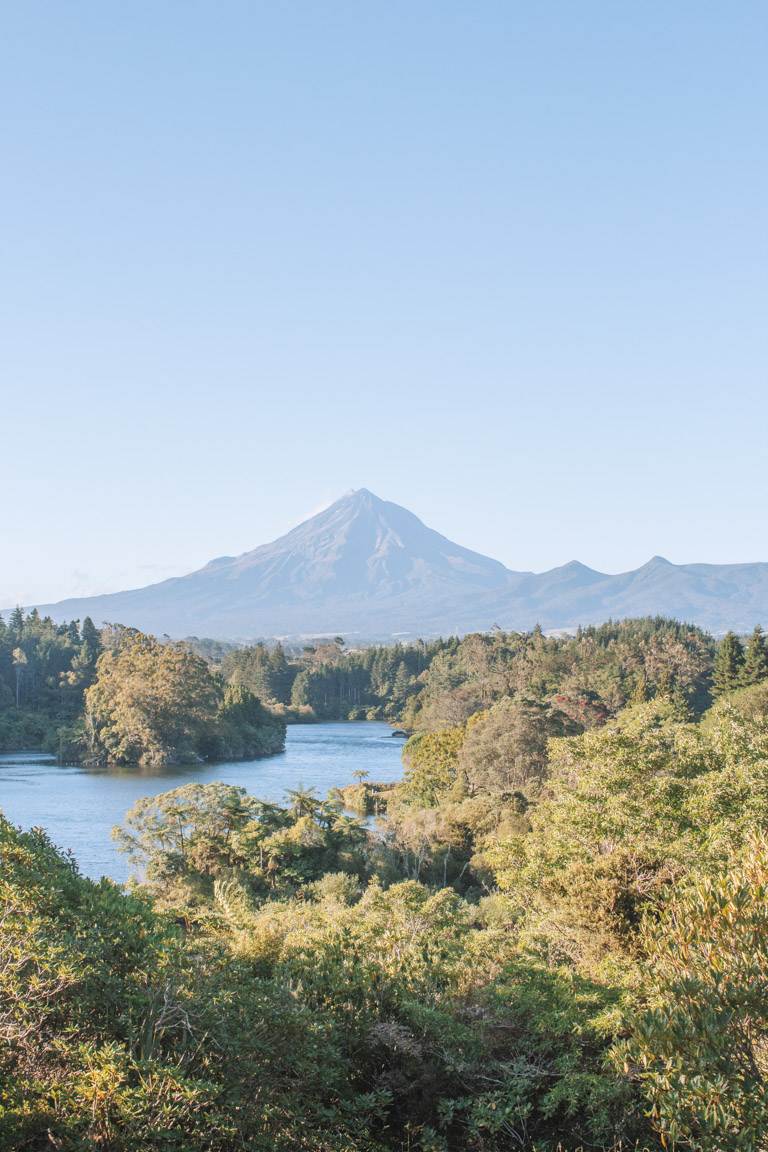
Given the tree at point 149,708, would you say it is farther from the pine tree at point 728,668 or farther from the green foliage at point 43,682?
the pine tree at point 728,668

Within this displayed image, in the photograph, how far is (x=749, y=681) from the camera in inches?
1702

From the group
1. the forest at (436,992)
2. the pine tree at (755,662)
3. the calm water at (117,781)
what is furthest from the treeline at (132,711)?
the forest at (436,992)

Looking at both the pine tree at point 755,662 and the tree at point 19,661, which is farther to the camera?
the tree at point 19,661

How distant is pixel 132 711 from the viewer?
2082 inches

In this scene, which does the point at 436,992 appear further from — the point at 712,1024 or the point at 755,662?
the point at 755,662

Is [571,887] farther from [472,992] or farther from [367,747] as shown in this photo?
[367,747]

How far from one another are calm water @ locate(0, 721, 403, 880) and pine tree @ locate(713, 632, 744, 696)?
52.9ft

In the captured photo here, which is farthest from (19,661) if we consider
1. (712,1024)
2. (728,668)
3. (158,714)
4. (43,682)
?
(712,1024)

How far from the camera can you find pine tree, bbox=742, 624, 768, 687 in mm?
43344

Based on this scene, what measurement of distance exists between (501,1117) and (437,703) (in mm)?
53290

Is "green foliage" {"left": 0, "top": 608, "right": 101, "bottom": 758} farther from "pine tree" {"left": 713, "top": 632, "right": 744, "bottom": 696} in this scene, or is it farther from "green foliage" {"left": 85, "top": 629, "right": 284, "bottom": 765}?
"pine tree" {"left": 713, "top": 632, "right": 744, "bottom": 696}

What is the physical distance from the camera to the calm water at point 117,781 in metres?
30.5

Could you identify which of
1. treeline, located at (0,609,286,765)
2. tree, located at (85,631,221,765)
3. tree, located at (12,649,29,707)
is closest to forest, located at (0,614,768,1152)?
tree, located at (85,631,221,765)

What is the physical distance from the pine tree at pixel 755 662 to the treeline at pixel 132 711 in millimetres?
29286
